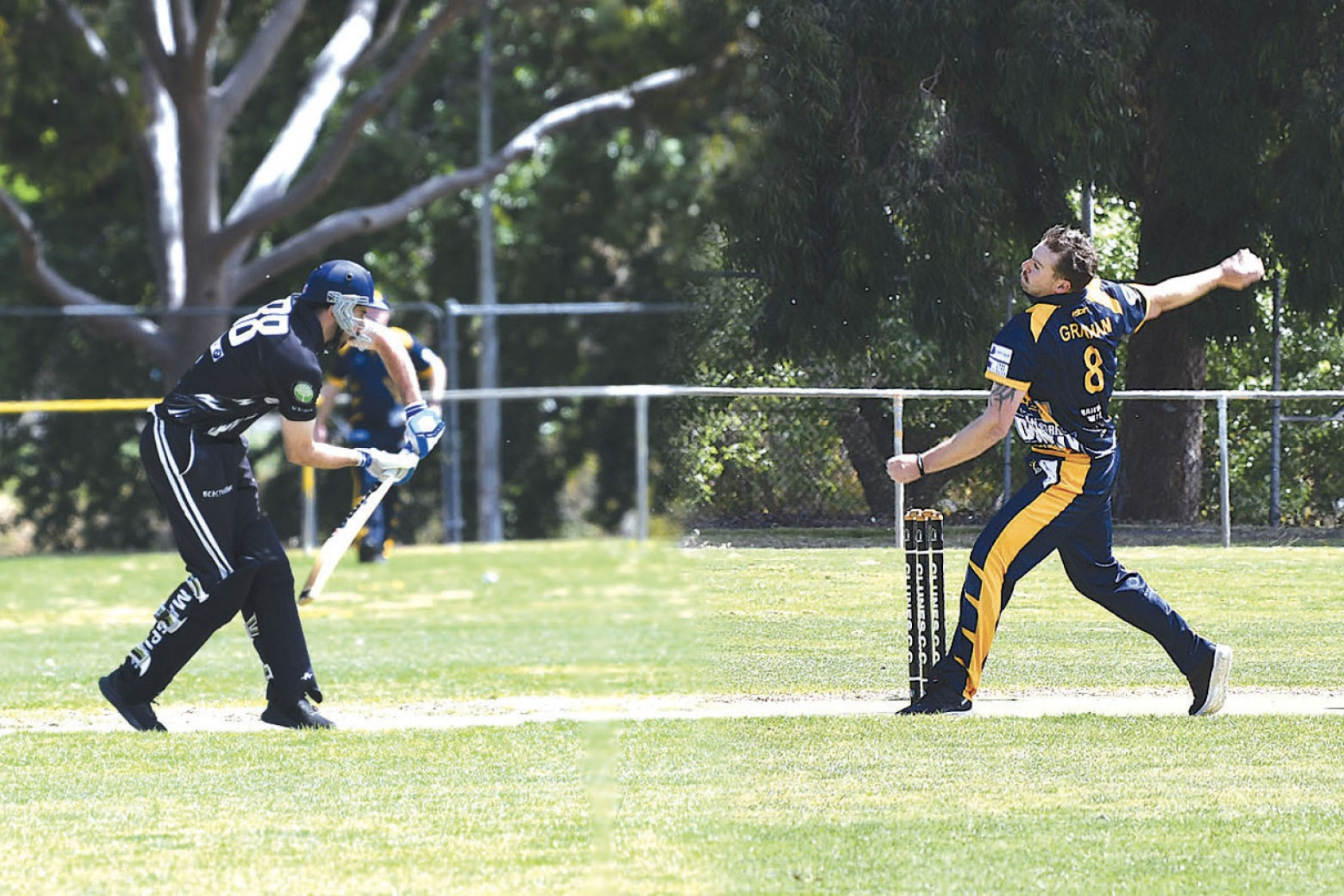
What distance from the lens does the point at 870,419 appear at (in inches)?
297

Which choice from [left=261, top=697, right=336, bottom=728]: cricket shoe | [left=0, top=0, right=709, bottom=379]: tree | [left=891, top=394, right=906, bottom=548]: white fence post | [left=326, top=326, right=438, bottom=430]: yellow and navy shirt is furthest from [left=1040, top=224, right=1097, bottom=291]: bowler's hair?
[left=0, top=0, right=709, bottom=379]: tree

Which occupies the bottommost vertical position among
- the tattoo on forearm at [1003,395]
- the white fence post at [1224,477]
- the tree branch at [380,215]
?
the white fence post at [1224,477]

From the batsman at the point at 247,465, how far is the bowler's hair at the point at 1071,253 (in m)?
2.40

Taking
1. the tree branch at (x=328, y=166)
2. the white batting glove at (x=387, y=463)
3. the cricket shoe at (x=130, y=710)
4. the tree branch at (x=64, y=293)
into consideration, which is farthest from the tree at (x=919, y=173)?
the tree branch at (x=328, y=166)

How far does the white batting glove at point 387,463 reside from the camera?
742cm

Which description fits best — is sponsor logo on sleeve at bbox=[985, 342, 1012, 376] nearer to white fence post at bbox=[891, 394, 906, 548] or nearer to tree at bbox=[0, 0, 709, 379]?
white fence post at bbox=[891, 394, 906, 548]

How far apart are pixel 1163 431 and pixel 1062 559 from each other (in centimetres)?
88

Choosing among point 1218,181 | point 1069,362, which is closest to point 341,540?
point 1069,362

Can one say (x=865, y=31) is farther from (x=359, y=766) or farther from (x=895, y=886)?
(x=895, y=886)

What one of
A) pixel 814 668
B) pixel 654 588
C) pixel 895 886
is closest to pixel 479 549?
pixel 814 668

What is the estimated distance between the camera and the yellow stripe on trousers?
6.97 m

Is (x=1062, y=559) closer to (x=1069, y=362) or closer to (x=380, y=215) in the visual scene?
(x=1069, y=362)

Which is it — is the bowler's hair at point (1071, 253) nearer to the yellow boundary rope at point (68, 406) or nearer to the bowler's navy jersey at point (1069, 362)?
the bowler's navy jersey at point (1069, 362)

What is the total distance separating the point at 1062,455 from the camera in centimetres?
698
